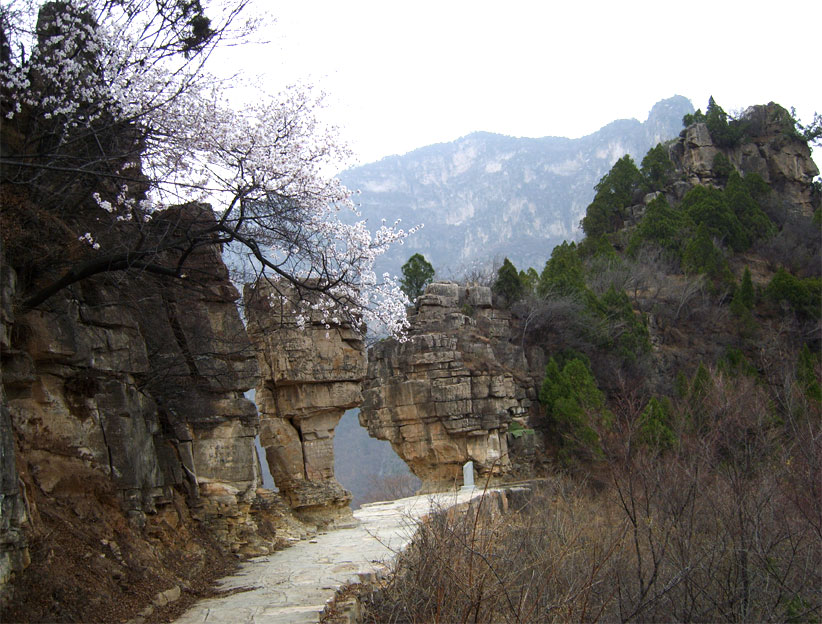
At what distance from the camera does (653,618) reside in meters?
8.75

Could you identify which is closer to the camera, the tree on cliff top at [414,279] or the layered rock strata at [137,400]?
the layered rock strata at [137,400]

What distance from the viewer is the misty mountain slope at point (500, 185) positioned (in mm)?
105188

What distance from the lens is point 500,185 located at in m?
123

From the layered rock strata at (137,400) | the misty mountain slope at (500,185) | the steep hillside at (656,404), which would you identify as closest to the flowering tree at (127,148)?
the layered rock strata at (137,400)

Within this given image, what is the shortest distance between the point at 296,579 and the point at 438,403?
12881 millimetres

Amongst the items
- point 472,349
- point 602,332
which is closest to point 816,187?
point 602,332

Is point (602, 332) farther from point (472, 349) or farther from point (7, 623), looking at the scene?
point (7, 623)

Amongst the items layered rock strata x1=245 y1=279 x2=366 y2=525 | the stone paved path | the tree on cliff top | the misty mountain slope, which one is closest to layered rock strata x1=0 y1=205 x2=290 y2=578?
the stone paved path

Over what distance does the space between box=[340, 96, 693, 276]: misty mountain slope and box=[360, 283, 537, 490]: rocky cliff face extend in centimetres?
7316

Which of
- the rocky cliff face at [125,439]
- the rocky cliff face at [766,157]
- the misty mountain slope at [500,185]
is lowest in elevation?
the rocky cliff face at [125,439]

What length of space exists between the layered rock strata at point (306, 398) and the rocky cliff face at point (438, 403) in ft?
22.4

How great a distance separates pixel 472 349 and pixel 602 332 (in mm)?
7153

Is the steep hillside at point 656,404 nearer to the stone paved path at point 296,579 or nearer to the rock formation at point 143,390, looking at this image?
the stone paved path at point 296,579

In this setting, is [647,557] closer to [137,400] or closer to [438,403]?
[137,400]
